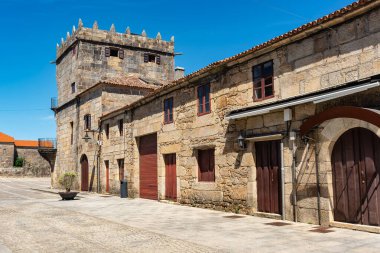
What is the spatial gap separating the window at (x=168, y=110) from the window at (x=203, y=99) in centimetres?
206

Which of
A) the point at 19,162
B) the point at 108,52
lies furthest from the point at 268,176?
the point at 19,162

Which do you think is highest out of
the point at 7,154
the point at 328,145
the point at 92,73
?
the point at 92,73

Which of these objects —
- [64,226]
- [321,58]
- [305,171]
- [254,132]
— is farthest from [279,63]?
[64,226]

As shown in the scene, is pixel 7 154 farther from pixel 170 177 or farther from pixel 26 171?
pixel 170 177

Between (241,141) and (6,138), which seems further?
(6,138)

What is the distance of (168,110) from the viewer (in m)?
15.0

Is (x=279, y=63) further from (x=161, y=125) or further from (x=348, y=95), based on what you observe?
(x=161, y=125)

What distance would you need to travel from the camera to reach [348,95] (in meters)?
8.03

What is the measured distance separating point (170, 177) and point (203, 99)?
12.4 ft

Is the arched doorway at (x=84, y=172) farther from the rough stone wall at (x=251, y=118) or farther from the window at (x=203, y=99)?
the window at (x=203, y=99)

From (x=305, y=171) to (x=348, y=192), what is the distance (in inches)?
43.9

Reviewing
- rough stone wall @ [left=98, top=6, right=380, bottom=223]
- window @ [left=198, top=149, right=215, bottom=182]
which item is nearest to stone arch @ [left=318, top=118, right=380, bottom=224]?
rough stone wall @ [left=98, top=6, right=380, bottom=223]

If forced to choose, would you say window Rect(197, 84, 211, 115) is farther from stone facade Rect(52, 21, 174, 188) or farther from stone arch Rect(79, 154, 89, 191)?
stone arch Rect(79, 154, 89, 191)

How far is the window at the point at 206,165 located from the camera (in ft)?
40.7
